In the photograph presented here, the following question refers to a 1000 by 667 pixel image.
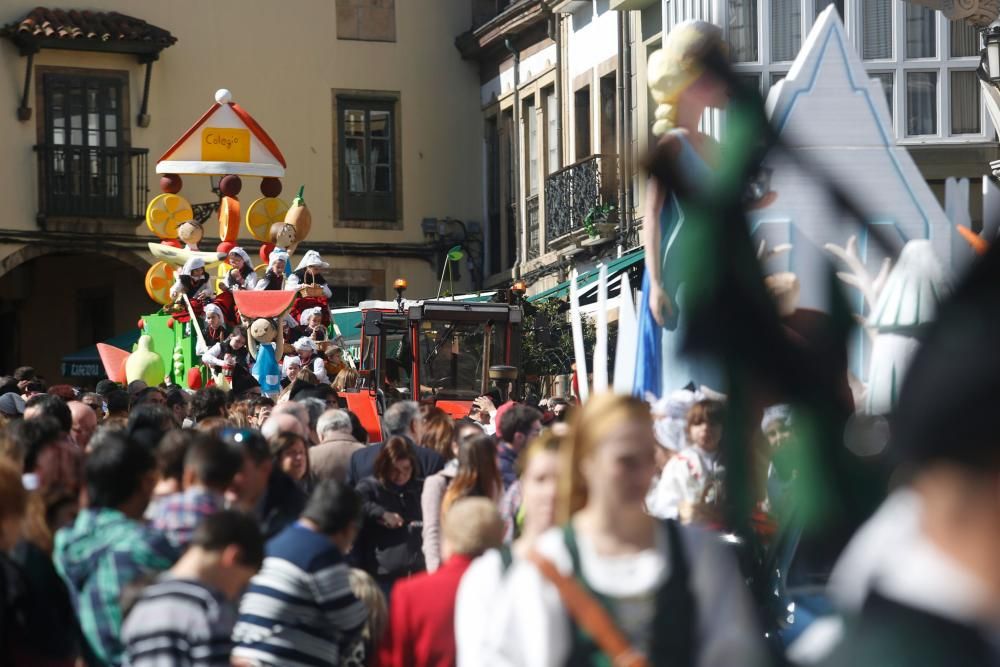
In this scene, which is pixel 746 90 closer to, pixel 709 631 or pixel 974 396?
pixel 974 396

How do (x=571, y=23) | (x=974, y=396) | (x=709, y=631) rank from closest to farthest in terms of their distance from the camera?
(x=974, y=396)
(x=709, y=631)
(x=571, y=23)

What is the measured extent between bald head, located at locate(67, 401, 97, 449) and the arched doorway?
75.4ft

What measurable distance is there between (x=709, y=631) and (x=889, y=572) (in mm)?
1272

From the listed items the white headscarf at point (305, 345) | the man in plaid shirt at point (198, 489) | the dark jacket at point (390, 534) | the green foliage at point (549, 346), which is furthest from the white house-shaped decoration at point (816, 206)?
the green foliage at point (549, 346)

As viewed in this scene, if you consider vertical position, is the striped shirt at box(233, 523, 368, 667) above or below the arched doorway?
below

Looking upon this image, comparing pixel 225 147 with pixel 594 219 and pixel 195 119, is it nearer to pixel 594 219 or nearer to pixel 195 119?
pixel 594 219

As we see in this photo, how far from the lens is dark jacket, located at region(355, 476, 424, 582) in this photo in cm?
792

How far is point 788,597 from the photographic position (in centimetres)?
387

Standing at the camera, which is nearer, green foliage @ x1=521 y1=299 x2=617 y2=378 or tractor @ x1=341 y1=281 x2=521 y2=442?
tractor @ x1=341 y1=281 x2=521 y2=442

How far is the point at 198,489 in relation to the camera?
18.0 feet

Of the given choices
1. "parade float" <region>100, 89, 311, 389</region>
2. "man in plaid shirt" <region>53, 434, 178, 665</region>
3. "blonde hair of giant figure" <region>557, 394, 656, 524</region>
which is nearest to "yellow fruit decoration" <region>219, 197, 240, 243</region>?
"parade float" <region>100, 89, 311, 389</region>

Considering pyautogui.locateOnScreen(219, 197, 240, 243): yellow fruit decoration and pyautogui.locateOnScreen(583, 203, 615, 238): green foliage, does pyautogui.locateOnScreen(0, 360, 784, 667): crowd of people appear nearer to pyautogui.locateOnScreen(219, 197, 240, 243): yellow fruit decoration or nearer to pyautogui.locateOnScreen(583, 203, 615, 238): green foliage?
pyautogui.locateOnScreen(219, 197, 240, 243): yellow fruit decoration

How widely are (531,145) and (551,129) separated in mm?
1053

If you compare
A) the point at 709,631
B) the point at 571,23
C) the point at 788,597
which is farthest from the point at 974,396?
the point at 571,23
